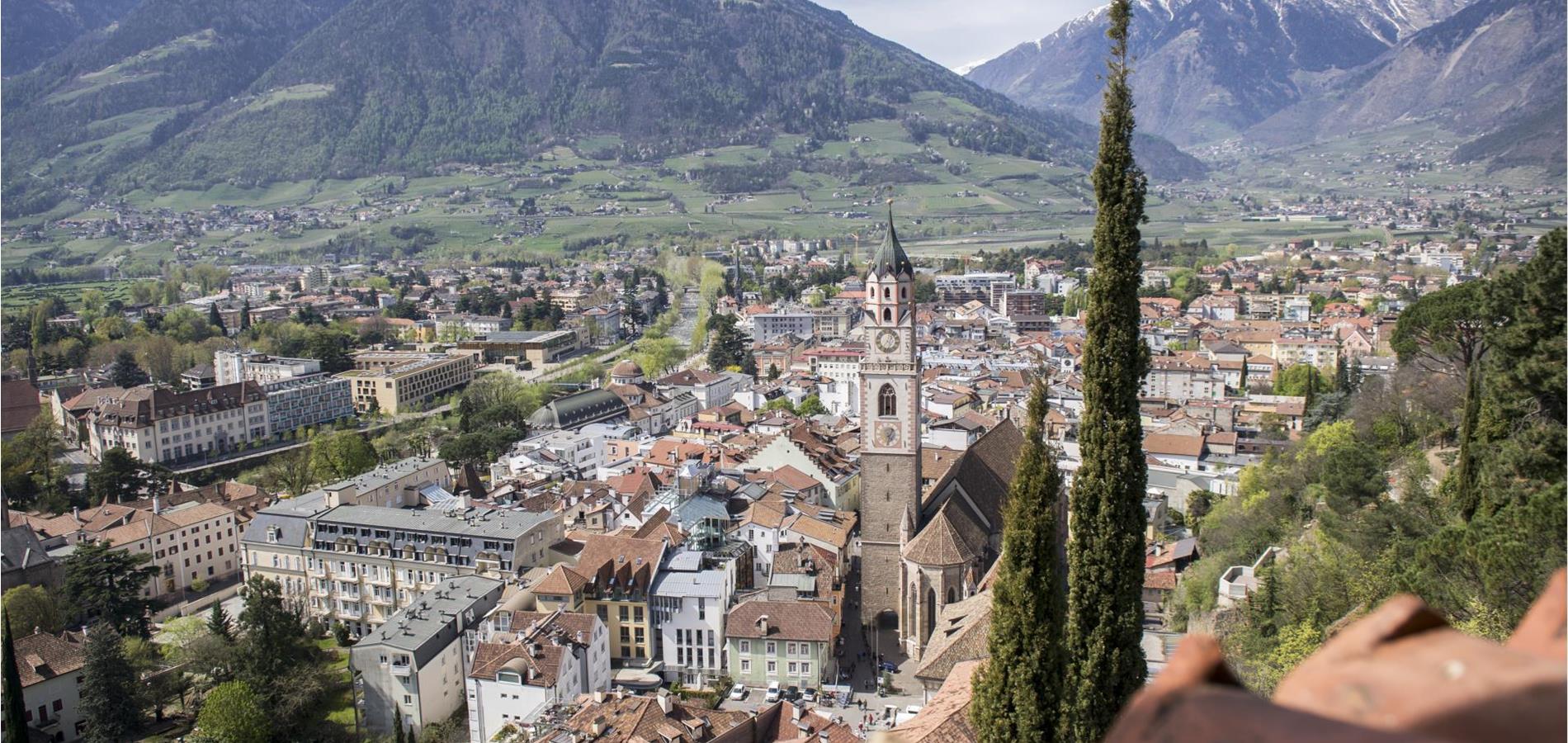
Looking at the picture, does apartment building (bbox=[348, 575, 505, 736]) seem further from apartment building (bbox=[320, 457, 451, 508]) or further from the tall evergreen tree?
apartment building (bbox=[320, 457, 451, 508])

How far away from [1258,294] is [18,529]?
5414cm

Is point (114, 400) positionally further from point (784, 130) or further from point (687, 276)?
point (784, 130)

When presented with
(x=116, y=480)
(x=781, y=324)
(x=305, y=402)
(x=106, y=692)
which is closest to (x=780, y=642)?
(x=106, y=692)

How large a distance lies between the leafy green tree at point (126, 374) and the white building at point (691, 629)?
32.8 metres

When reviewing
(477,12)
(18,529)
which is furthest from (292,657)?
(477,12)

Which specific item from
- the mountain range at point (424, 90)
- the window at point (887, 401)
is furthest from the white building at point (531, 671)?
the mountain range at point (424, 90)

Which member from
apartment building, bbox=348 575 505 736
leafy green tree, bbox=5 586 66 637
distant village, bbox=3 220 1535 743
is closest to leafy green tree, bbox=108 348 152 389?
distant village, bbox=3 220 1535 743

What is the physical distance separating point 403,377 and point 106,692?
2663 cm

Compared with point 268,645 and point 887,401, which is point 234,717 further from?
point 887,401

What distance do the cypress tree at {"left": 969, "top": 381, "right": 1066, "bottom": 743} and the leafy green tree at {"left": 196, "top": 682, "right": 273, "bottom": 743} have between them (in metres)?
12.8

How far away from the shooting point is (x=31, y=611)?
19531 millimetres

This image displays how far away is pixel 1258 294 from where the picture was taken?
56.8 meters

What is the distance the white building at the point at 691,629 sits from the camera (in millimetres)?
17500

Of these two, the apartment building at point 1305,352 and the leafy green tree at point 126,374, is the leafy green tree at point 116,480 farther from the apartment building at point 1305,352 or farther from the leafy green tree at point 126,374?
the apartment building at point 1305,352
